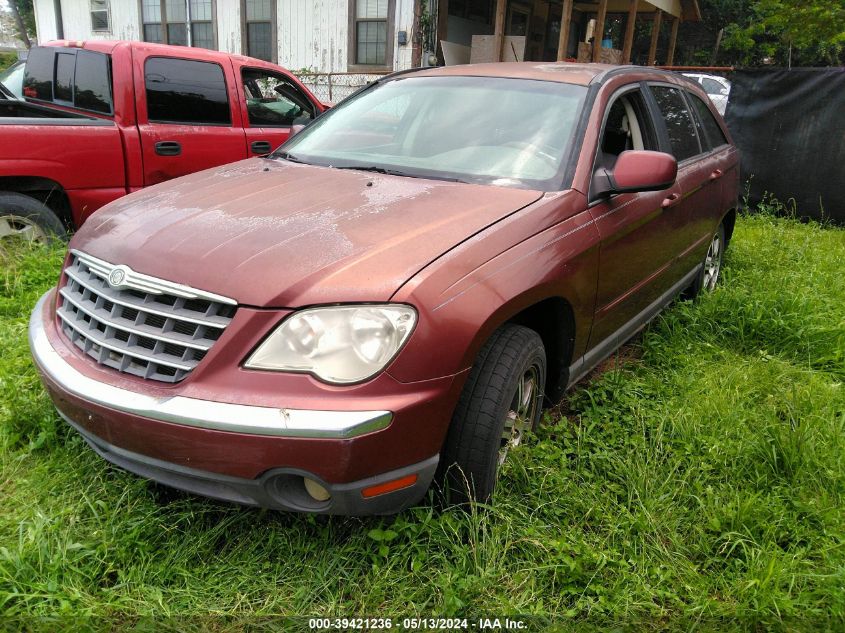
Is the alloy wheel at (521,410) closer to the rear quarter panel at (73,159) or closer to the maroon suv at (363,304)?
the maroon suv at (363,304)

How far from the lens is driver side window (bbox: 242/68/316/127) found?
6.05 metres

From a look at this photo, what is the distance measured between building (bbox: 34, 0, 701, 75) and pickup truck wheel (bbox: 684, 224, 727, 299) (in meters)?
9.64

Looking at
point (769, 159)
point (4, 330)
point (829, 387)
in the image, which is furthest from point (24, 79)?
point (769, 159)

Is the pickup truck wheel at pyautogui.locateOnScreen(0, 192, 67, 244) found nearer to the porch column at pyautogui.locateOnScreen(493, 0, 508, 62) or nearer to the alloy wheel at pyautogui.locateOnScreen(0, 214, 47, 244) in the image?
the alloy wheel at pyautogui.locateOnScreen(0, 214, 47, 244)

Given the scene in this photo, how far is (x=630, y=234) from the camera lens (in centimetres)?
327

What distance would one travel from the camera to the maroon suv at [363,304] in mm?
2004

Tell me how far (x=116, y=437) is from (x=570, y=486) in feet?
5.42

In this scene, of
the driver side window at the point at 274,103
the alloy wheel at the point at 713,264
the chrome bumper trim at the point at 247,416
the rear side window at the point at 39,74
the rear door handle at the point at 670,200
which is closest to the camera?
the chrome bumper trim at the point at 247,416

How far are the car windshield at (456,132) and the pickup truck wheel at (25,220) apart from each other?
83.4 inches

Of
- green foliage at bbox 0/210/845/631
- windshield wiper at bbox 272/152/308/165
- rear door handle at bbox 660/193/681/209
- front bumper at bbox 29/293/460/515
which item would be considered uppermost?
windshield wiper at bbox 272/152/308/165

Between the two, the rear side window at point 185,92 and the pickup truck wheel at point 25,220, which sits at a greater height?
the rear side window at point 185,92

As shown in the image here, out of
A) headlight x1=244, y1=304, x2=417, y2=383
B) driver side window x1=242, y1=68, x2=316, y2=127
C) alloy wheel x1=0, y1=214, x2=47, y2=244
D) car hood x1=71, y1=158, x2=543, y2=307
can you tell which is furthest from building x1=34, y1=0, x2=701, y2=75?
headlight x1=244, y1=304, x2=417, y2=383

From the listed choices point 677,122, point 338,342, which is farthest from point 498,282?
point 677,122

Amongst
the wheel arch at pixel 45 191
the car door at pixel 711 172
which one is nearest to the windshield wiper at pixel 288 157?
the wheel arch at pixel 45 191
